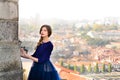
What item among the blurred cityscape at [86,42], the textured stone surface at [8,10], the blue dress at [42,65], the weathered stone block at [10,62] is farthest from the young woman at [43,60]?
the blurred cityscape at [86,42]

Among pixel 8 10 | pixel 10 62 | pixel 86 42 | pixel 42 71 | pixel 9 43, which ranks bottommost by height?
pixel 86 42

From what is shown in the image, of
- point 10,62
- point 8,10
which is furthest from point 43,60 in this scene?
point 8,10

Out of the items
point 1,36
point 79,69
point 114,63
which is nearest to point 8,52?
point 1,36

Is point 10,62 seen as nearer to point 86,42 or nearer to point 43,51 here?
point 43,51

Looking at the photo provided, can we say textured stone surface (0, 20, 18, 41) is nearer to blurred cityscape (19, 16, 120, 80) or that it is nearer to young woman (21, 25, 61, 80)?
young woman (21, 25, 61, 80)

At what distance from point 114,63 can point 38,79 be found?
12.2m

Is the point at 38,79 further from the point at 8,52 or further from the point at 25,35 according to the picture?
the point at 25,35

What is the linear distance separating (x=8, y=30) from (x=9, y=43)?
0.29 feet

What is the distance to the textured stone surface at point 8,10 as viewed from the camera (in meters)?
2.40

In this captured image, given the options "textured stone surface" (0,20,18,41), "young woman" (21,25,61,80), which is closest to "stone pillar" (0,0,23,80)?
"textured stone surface" (0,20,18,41)

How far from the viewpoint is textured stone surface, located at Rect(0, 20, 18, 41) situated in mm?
2395

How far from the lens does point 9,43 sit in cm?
242

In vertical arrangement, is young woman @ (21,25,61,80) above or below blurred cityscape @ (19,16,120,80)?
above

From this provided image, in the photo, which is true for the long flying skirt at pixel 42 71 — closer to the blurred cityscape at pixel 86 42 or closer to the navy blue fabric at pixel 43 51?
the navy blue fabric at pixel 43 51
